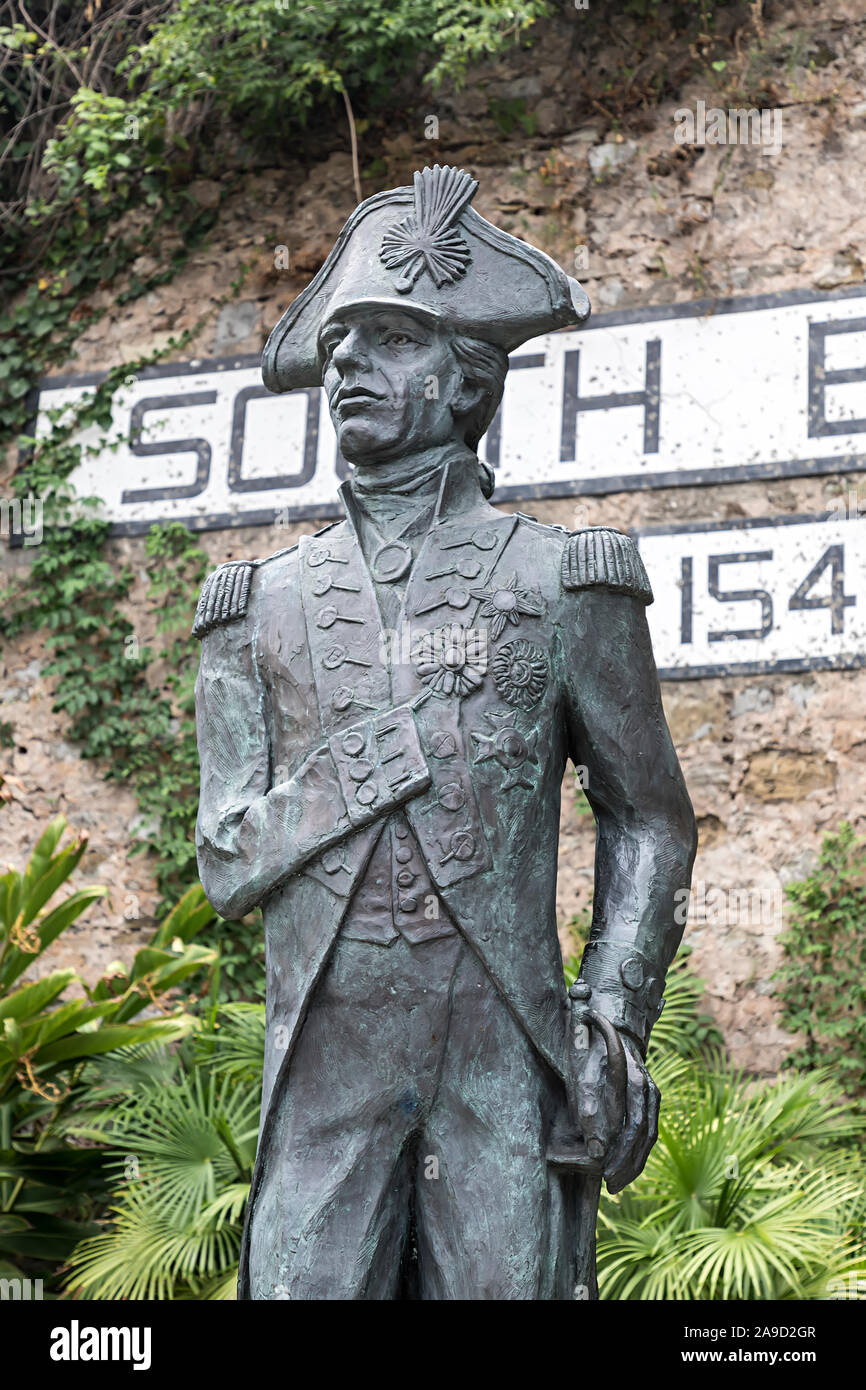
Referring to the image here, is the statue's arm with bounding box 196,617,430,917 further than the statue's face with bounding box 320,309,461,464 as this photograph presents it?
No

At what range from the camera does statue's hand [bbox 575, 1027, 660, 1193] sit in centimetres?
228

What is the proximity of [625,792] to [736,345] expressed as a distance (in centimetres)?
450

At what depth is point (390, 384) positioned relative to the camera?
8.28 ft

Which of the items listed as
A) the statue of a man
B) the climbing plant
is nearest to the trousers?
the statue of a man

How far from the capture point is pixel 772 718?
631 cm

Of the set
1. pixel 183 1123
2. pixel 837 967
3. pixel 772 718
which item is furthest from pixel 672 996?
pixel 183 1123

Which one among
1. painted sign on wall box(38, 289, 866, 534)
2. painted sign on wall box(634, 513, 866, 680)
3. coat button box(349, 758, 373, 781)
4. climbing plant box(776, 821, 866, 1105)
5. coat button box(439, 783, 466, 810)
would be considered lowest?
coat button box(439, 783, 466, 810)

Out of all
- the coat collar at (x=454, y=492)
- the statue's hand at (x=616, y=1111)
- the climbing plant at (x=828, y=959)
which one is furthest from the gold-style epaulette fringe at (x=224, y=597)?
the climbing plant at (x=828, y=959)

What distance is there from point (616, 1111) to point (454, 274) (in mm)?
1239

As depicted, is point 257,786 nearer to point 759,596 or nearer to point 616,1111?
point 616,1111

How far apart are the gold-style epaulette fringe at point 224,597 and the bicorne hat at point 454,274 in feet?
1.33

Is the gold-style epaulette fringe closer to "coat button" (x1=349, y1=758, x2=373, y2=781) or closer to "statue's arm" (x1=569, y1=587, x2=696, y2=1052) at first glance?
"coat button" (x1=349, y1=758, x2=373, y2=781)

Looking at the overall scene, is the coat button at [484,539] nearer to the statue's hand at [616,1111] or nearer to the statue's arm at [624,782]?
the statue's arm at [624,782]
